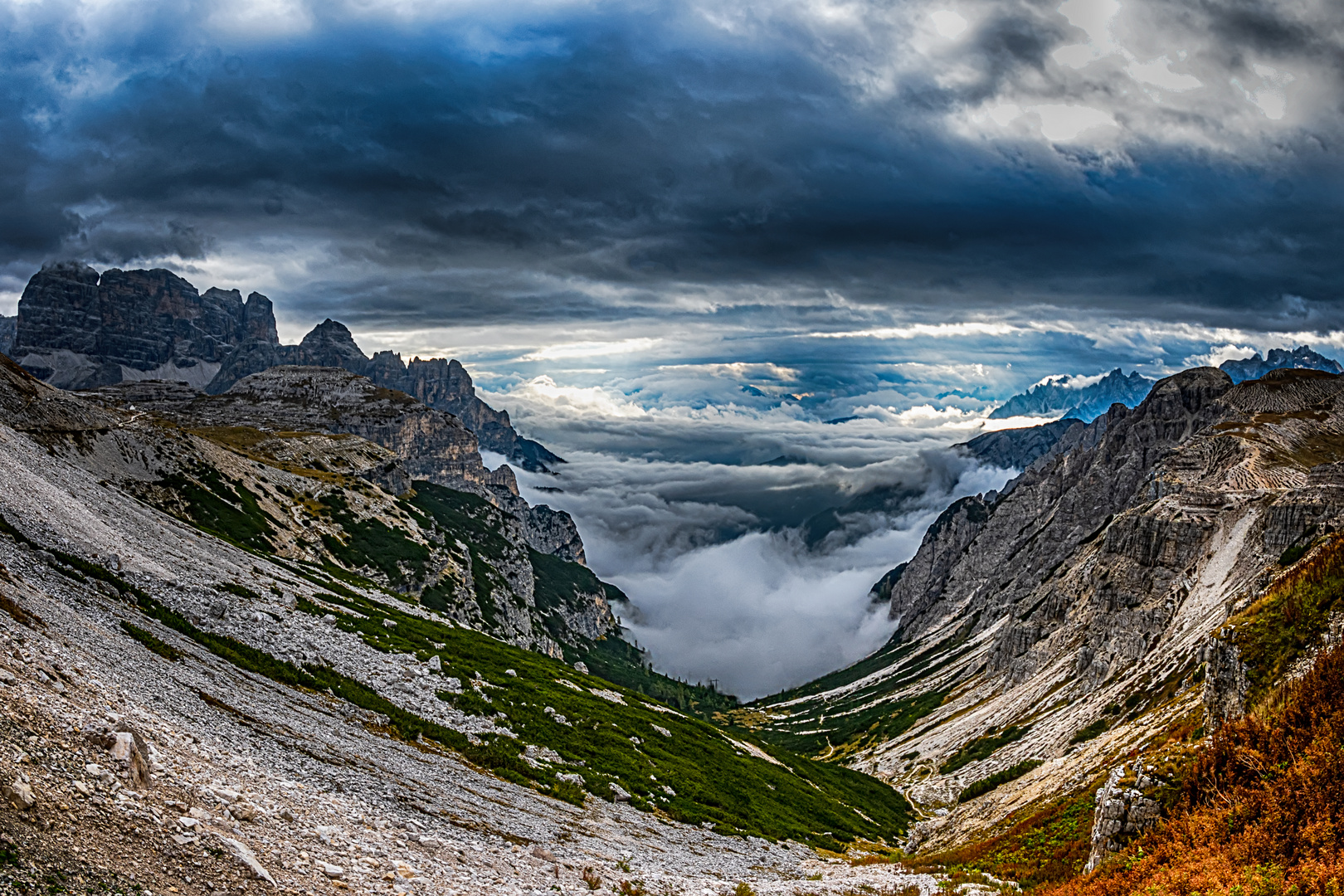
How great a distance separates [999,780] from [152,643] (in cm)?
12217

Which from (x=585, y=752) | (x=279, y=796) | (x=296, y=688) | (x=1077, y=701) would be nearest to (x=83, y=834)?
(x=279, y=796)

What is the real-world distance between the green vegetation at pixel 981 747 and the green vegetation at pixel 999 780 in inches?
1673

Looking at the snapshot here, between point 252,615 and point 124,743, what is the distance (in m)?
37.4

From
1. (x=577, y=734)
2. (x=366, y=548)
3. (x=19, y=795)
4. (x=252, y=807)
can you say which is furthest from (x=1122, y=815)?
(x=366, y=548)

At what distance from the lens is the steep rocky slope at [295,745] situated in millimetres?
22594

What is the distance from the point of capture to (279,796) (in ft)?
A: 96.3

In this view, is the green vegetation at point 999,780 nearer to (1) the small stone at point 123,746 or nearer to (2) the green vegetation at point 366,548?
(1) the small stone at point 123,746

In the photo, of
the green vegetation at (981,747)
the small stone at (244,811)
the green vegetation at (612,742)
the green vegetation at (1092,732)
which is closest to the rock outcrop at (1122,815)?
the small stone at (244,811)

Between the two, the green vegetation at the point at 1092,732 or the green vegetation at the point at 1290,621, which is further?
the green vegetation at the point at 1092,732

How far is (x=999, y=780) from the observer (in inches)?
4833

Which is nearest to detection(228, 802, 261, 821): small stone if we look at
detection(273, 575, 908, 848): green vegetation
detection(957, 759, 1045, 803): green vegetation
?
detection(273, 575, 908, 848): green vegetation

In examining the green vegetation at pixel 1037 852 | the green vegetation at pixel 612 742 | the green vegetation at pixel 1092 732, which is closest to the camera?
the green vegetation at pixel 1037 852

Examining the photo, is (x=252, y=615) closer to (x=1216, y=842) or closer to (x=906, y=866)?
(x=906, y=866)

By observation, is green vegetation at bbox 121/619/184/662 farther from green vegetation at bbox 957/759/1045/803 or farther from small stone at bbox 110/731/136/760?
green vegetation at bbox 957/759/1045/803
